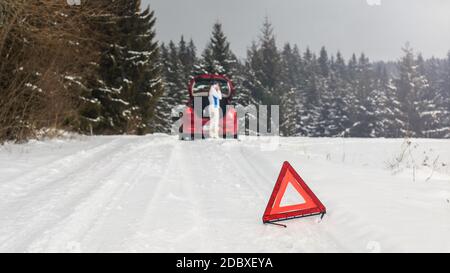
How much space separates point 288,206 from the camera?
4430mm

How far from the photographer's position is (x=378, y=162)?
32.5 ft

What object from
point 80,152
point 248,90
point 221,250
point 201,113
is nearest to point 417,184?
point 221,250

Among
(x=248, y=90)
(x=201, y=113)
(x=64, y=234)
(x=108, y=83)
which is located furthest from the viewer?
(x=248, y=90)

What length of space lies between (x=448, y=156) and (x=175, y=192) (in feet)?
26.8

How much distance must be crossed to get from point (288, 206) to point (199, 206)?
1.11 m

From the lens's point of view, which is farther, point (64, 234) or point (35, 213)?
point (35, 213)

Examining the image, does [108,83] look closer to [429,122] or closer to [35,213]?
[35,213]

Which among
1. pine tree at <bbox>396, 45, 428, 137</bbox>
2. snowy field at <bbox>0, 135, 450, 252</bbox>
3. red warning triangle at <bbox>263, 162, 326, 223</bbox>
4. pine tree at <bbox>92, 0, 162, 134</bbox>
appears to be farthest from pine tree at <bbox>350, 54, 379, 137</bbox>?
red warning triangle at <bbox>263, 162, 326, 223</bbox>

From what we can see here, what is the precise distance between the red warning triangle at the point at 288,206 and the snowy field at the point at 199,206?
0.10 meters

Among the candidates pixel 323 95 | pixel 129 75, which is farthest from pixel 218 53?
pixel 323 95

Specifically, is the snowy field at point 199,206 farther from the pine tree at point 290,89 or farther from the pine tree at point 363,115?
the pine tree at point 363,115

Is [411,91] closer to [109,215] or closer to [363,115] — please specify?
[363,115]
